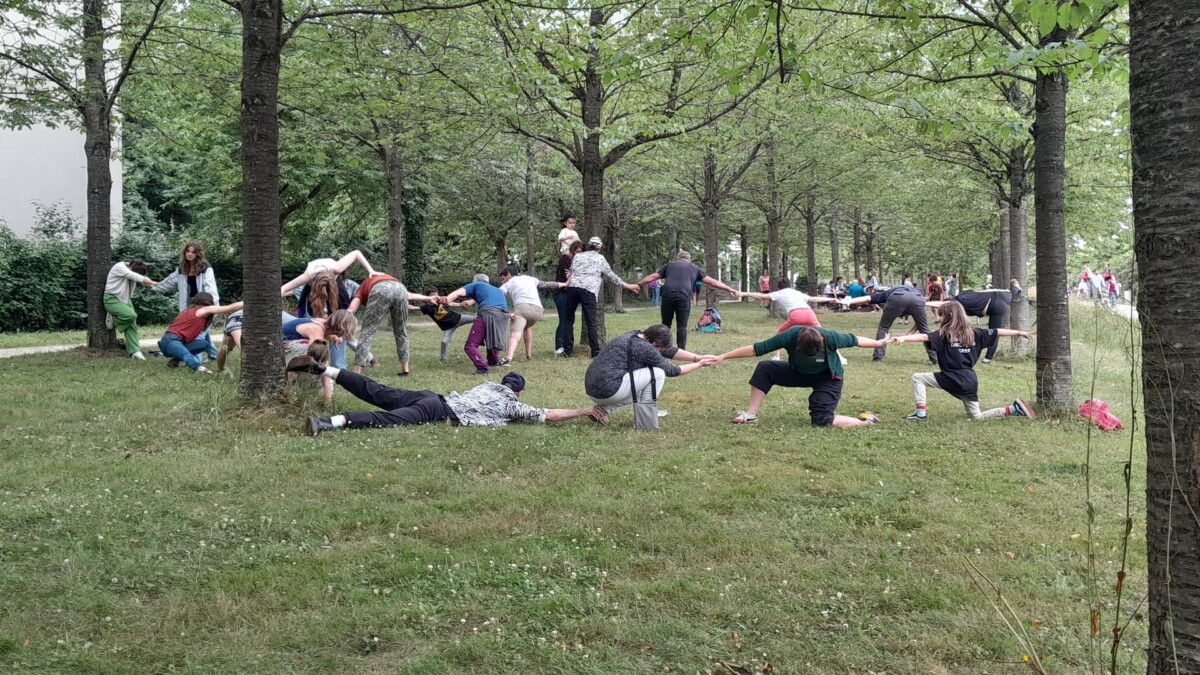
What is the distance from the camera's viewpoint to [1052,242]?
8703mm

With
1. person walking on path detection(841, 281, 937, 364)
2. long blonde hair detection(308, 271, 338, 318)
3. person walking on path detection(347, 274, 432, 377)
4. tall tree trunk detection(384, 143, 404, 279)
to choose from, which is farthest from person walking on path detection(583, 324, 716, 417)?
tall tree trunk detection(384, 143, 404, 279)

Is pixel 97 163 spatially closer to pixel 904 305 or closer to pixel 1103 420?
pixel 904 305

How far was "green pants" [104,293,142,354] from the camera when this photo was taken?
12.6 m

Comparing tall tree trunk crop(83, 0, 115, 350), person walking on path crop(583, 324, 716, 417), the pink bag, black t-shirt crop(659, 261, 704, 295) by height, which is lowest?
the pink bag

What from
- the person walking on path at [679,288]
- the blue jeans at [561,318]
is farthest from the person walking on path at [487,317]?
the person walking on path at [679,288]

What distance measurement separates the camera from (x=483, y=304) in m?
12.3

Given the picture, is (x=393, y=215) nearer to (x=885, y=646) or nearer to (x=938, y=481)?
(x=938, y=481)

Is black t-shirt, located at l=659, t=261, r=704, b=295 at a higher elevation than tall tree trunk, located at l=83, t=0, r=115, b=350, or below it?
below

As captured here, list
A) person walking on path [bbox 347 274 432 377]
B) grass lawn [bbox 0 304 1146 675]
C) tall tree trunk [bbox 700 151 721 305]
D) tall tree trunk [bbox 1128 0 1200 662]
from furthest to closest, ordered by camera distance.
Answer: tall tree trunk [bbox 700 151 721 305]
person walking on path [bbox 347 274 432 377]
grass lawn [bbox 0 304 1146 675]
tall tree trunk [bbox 1128 0 1200 662]

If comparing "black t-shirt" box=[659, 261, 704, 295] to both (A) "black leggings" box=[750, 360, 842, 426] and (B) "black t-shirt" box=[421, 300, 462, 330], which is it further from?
(A) "black leggings" box=[750, 360, 842, 426]

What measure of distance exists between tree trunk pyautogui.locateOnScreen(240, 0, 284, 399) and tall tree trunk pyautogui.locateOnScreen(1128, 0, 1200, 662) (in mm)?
7428

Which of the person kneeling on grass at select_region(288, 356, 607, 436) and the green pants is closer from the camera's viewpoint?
the person kneeling on grass at select_region(288, 356, 607, 436)

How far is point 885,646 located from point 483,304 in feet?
31.2

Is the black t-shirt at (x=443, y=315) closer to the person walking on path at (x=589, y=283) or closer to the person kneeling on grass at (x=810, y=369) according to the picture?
the person walking on path at (x=589, y=283)
